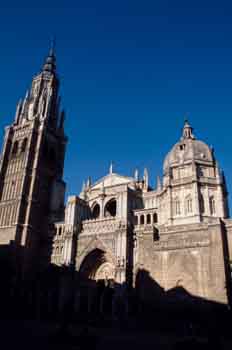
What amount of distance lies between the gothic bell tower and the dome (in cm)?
1818

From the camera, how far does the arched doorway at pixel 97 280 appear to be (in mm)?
40781

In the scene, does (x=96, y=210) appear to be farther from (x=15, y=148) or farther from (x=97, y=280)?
(x=15, y=148)

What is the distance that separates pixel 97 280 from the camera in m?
42.6

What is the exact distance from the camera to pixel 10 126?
5659 centimetres

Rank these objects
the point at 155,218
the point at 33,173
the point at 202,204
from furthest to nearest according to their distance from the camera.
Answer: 1. the point at 33,173
2. the point at 155,218
3. the point at 202,204

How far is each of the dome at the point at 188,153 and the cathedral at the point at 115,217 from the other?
16cm

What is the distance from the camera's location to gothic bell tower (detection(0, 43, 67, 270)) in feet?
153

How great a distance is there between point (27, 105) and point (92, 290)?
3428 cm

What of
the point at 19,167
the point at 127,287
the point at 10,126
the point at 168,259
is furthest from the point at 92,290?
the point at 10,126

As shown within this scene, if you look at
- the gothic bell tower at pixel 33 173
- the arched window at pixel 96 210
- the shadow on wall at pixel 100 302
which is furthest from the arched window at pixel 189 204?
the gothic bell tower at pixel 33 173

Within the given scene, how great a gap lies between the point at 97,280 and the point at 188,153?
21006mm

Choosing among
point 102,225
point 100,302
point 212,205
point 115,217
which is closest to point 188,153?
point 212,205

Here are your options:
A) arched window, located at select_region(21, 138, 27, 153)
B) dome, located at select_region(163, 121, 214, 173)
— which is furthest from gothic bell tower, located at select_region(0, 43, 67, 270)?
dome, located at select_region(163, 121, 214, 173)

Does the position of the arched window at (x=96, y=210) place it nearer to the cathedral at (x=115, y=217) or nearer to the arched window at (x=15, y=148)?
the cathedral at (x=115, y=217)
